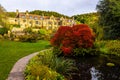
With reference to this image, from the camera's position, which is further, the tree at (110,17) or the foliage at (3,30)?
the foliage at (3,30)

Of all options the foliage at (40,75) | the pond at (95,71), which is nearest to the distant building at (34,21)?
the pond at (95,71)

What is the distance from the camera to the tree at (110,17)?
35719 millimetres

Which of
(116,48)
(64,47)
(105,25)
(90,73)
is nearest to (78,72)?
(90,73)

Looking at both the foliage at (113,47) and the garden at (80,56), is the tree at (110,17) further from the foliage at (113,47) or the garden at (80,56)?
the garden at (80,56)

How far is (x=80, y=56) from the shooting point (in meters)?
28.8

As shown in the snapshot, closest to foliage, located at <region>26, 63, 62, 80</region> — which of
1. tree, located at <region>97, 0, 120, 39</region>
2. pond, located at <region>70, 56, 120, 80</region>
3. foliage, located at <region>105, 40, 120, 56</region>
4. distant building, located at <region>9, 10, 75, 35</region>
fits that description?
pond, located at <region>70, 56, 120, 80</region>

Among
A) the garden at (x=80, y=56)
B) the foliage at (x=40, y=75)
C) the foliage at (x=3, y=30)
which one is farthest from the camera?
the foliage at (x=3, y=30)

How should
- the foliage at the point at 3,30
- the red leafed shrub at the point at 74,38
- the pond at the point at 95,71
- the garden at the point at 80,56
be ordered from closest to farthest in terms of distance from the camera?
the garden at the point at 80,56, the pond at the point at 95,71, the red leafed shrub at the point at 74,38, the foliage at the point at 3,30

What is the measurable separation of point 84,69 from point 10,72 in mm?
7764

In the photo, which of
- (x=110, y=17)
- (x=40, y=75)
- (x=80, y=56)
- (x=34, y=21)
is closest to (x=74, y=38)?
(x=80, y=56)

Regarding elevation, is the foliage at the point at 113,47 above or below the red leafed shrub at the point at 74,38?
below

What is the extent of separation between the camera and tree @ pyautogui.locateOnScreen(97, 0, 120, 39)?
35.7m

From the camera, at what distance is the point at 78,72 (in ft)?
65.8

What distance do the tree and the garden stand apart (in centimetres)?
293
